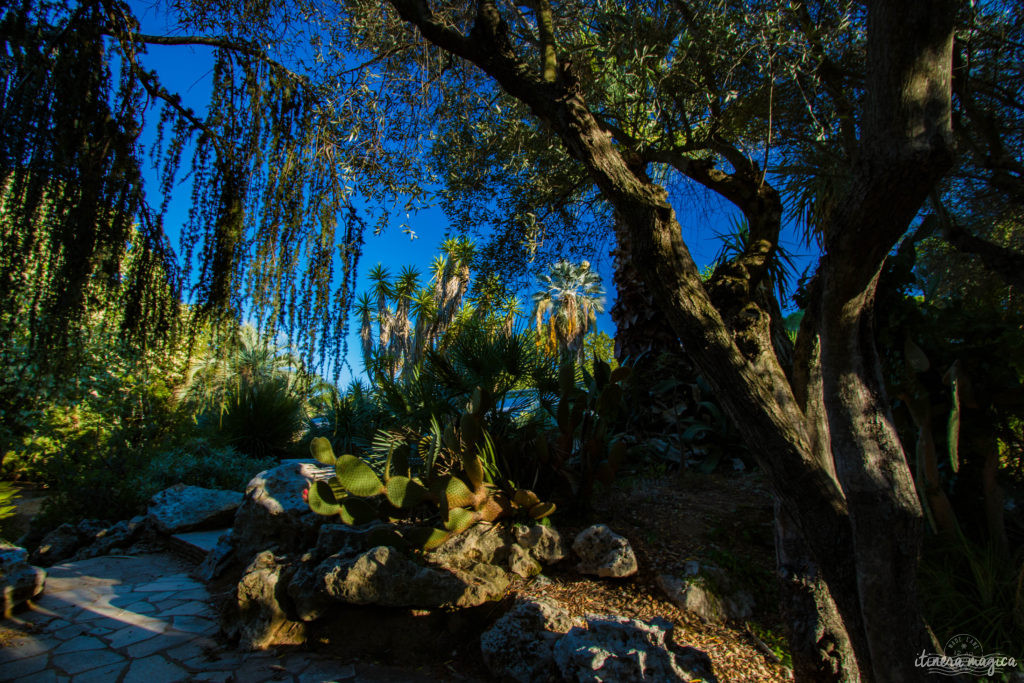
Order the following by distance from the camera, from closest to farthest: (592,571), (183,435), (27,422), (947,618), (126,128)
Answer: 1. (126,128)
2. (947,618)
3. (592,571)
4. (27,422)
5. (183,435)

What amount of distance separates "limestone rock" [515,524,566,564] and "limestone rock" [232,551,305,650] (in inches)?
72.8

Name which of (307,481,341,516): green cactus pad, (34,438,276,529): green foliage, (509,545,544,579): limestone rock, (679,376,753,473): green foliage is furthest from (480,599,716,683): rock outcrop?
(34,438,276,529): green foliage

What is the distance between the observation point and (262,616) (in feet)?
13.5

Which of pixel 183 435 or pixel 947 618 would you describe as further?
pixel 183 435

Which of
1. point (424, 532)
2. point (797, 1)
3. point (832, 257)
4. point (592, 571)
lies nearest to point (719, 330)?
point (832, 257)

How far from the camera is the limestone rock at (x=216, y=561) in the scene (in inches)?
219

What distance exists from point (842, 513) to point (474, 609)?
2632 millimetres

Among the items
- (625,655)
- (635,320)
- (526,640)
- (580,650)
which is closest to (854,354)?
(625,655)

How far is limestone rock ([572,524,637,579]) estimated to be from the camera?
4051 mm

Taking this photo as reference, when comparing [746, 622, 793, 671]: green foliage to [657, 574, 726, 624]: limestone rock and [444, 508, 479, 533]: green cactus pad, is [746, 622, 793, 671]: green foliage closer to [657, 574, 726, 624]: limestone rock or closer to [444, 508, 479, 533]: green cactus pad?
[657, 574, 726, 624]: limestone rock

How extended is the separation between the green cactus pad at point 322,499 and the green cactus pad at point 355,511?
70mm

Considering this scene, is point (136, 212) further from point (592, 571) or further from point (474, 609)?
point (592, 571)

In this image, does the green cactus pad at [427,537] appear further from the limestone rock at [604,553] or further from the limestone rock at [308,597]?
the limestone rock at [604,553]

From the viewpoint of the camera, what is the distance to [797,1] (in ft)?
13.9
